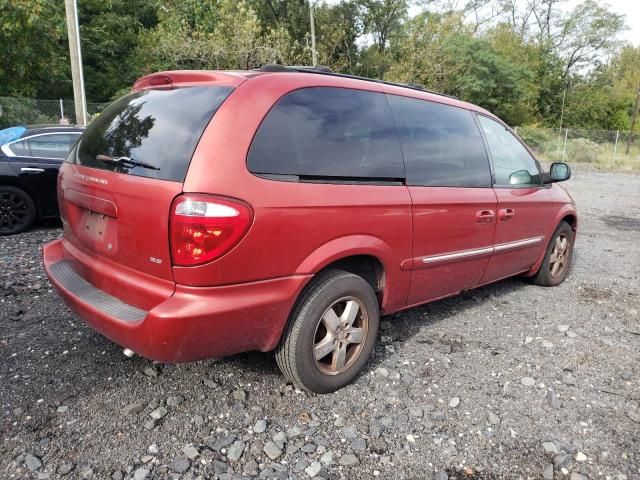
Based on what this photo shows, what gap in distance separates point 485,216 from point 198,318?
234 cm

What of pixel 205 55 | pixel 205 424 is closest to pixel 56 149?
pixel 205 424

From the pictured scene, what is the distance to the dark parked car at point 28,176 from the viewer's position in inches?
246

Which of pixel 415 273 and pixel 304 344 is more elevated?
pixel 415 273

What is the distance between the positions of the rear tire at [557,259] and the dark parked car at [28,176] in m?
5.76

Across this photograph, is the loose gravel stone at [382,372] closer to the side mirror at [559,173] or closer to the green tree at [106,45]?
the side mirror at [559,173]

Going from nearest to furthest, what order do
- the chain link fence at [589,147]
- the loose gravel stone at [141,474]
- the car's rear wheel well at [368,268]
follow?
the loose gravel stone at [141,474]
the car's rear wheel well at [368,268]
the chain link fence at [589,147]

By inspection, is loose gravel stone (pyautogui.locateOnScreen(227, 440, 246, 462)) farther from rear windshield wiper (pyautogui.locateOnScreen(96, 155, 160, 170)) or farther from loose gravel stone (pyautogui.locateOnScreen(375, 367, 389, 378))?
rear windshield wiper (pyautogui.locateOnScreen(96, 155, 160, 170))

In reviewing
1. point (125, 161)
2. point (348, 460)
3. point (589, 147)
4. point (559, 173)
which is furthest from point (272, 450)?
point (589, 147)

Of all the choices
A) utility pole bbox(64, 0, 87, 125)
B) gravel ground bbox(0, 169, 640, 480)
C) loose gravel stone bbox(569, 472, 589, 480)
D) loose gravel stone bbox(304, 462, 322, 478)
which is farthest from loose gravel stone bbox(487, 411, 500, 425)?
utility pole bbox(64, 0, 87, 125)

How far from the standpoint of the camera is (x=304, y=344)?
8.54 feet

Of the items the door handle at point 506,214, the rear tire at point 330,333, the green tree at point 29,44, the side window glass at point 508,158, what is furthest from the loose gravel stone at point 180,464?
the green tree at point 29,44

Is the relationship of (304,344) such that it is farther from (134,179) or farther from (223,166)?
(134,179)

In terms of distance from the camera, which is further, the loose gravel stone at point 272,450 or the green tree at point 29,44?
the green tree at point 29,44

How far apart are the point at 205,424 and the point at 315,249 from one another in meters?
1.07
